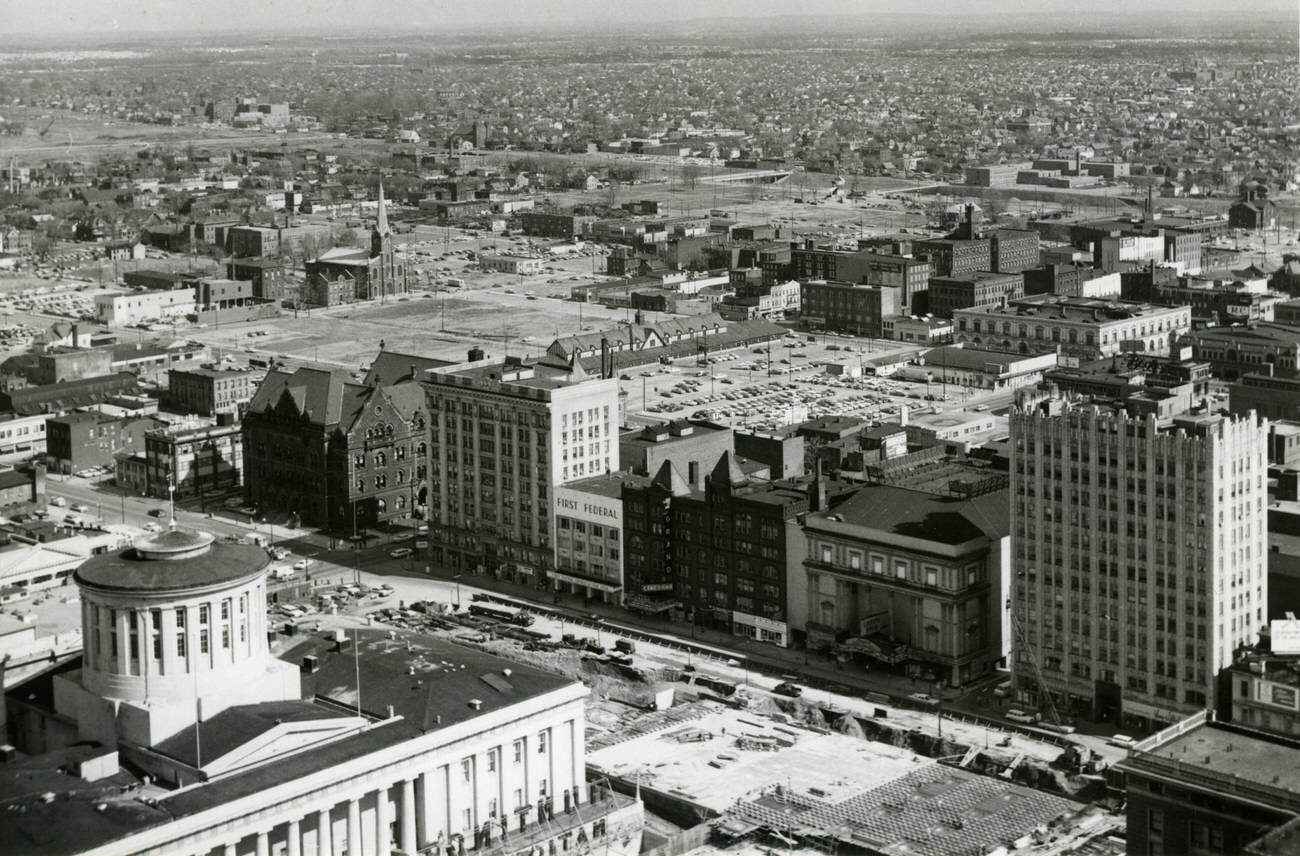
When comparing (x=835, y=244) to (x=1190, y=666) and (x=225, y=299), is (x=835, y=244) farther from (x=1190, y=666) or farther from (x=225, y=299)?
(x=1190, y=666)

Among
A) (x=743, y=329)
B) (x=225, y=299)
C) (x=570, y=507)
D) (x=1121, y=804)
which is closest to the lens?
(x=1121, y=804)

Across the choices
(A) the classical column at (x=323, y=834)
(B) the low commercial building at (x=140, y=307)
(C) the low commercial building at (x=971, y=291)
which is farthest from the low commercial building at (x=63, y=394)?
(A) the classical column at (x=323, y=834)

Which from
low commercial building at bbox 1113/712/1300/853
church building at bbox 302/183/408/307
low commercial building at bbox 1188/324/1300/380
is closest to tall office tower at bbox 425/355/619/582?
low commercial building at bbox 1113/712/1300/853

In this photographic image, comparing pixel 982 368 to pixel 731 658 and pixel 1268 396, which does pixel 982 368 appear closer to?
pixel 1268 396

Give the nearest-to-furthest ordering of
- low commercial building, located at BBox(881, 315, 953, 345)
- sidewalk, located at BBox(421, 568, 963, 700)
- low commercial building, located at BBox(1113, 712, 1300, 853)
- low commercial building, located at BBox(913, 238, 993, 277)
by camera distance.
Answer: low commercial building, located at BBox(1113, 712, 1300, 853) → sidewalk, located at BBox(421, 568, 963, 700) → low commercial building, located at BBox(881, 315, 953, 345) → low commercial building, located at BBox(913, 238, 993, 277)

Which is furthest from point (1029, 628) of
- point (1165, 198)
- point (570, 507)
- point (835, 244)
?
point (1165, 198)

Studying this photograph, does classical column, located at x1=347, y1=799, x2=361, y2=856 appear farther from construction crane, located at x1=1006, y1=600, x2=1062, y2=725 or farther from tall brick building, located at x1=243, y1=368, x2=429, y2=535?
tall brick building, located at x1=243, y1=368, x2=429, y2=535

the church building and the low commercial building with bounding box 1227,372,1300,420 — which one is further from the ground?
the church building
